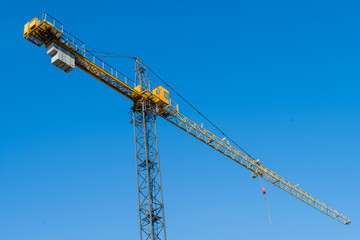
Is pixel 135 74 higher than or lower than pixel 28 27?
higher

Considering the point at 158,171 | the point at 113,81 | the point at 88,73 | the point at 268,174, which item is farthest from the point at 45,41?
the point at 268,174

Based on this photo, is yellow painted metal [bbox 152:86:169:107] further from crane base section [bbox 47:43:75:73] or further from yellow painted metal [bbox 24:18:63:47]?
yellow painted metal [bbox 24:18:63:47]

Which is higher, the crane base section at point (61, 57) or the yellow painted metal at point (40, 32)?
the yellow painted metal at point (40, 32)

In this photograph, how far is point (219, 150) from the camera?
65562 millimetres

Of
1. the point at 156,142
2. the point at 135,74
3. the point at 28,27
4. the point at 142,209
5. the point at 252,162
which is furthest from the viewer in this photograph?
the point at 252,162

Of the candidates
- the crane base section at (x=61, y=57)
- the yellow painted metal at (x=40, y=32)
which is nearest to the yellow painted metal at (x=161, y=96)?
the crane base section at (x=61, y=57)

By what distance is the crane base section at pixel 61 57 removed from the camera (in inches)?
1730

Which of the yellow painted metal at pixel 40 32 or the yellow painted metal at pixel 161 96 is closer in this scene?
the yellow painted metal at pixel 40 32

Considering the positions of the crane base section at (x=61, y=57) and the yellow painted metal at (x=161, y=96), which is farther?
the yellow painted metal at (x=161, y=96)

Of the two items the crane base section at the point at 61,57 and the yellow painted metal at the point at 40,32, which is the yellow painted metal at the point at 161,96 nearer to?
the crane base section at the point at 61,57

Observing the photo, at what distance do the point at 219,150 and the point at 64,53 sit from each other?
29353 millimetres

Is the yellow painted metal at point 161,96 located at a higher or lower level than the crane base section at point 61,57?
higher

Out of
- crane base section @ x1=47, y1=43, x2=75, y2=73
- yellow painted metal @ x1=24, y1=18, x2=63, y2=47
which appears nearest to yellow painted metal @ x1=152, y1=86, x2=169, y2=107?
crane base section @ x1=47, y1=43, x2=75, y2=73

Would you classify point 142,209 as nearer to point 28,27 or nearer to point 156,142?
point 156,142
